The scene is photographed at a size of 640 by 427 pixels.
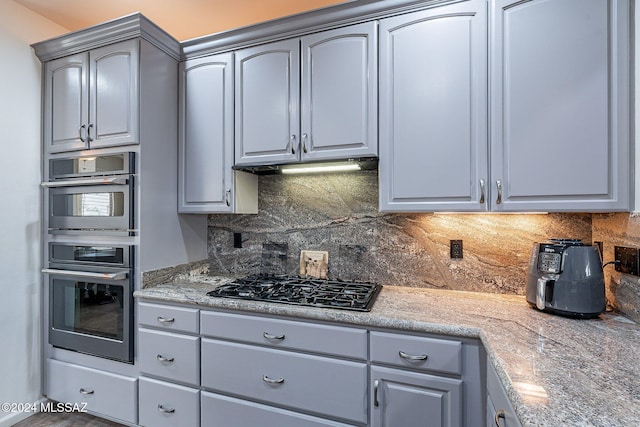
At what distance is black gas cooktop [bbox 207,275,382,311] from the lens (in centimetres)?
152

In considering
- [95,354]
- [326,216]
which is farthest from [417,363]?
[95,354]

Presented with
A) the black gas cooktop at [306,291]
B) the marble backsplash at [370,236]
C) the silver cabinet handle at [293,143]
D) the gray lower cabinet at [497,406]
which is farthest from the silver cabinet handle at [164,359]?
the gray lower cabinet at [497,406]

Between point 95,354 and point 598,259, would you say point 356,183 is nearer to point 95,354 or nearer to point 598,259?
point 598,259

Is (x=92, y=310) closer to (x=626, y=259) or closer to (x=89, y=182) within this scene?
(x=89, y=182)

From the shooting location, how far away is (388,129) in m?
1.62

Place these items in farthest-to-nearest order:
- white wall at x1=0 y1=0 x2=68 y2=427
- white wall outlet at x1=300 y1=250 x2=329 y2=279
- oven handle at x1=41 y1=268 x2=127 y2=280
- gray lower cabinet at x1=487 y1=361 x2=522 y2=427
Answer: white wall outlet at x1=300 y1=250 x2=329 y2=279, white wall at x1=0 y1=0 x2=68 y2=427, oven handle at x1=41 y1=268 x2=127 y2=280, gray lower cabinet at x1=487 y1=361 x2=522 y2=427

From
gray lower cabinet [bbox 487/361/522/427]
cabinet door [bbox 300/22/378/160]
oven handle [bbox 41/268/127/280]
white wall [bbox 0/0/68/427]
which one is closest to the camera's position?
gray lower cabinet [bbox 487/361/522/427]

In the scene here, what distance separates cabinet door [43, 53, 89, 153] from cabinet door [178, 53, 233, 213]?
618mm

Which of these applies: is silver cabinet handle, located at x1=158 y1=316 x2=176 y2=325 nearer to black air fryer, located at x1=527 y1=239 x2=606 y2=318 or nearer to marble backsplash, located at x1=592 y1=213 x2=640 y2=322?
black air fryer, located at x1=527 y1=239 x2=606 y2=318

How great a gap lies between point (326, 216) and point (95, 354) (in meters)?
1.73

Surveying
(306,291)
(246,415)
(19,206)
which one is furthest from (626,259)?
(19,206)

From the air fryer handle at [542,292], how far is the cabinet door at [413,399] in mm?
544

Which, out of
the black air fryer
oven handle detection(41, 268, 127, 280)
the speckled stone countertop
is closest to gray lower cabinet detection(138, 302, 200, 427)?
the speckled stone countertop

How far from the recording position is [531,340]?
1112 millimetres
